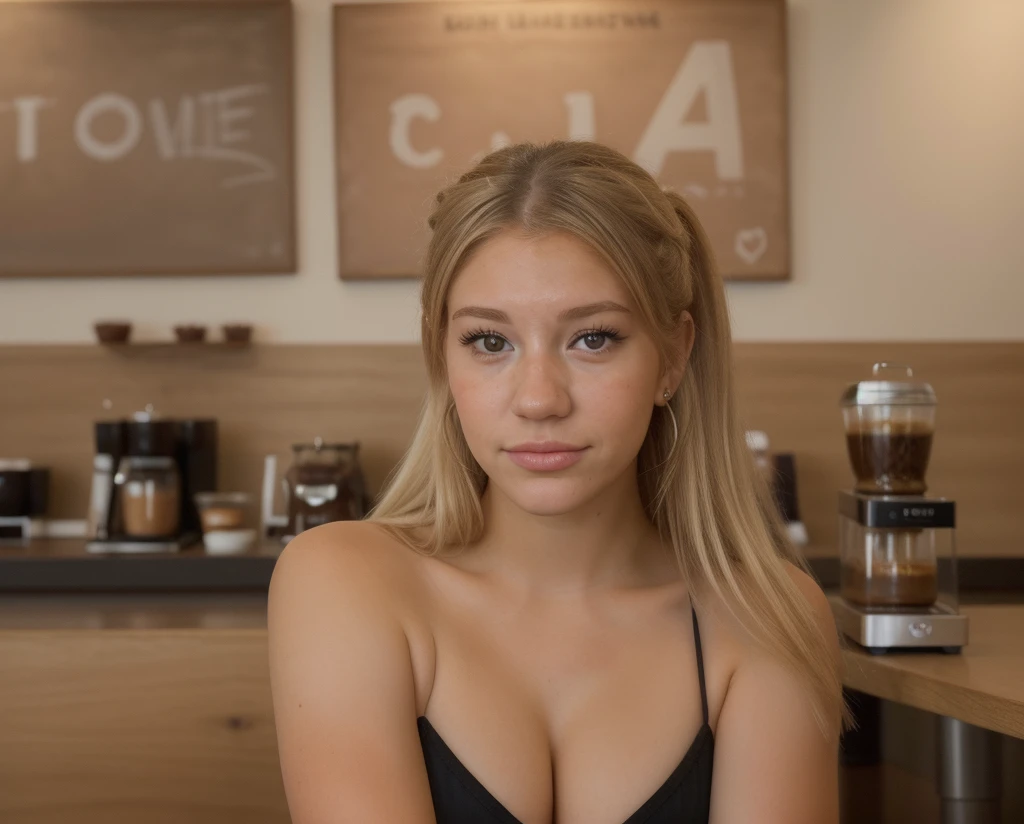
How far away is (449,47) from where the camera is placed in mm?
3053

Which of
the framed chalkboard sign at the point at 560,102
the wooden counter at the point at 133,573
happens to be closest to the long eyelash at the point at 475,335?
the wooden counter at the point at 133,573

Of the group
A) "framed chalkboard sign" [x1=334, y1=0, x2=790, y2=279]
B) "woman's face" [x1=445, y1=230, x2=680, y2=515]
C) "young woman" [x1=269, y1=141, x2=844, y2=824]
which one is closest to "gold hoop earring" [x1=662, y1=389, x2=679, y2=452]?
"young woman" [x1=269, y1=141, x2=844, y2=824]

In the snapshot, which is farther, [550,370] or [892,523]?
[892,523]

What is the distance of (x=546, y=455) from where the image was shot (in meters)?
1.32

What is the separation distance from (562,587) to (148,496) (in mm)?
1470

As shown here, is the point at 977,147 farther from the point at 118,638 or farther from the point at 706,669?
the point at 118,638

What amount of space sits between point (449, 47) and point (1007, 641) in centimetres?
200

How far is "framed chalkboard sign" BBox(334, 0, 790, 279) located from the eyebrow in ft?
5.60

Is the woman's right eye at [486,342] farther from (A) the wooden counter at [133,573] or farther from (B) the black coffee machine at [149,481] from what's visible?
(B) the black coffee machine at [149,481]

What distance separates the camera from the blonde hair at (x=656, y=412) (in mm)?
1415

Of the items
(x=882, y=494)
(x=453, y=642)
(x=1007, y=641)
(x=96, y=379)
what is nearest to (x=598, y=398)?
(x=453, y=642)

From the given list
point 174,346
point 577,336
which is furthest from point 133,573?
point 577,336

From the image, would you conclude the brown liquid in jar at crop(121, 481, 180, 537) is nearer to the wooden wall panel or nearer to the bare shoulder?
the wooden wall panel

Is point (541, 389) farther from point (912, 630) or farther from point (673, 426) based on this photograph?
point (912, 630)
